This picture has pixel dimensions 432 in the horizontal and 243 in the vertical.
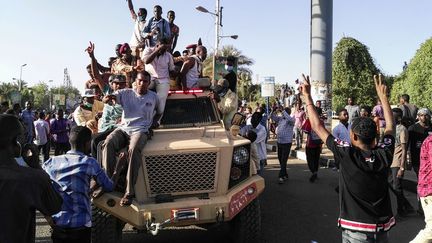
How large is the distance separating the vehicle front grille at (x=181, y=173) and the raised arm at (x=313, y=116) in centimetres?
190

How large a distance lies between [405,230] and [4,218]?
5632mm

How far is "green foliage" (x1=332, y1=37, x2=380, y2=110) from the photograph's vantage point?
2297 cm

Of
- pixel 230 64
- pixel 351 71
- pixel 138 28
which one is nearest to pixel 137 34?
pixel 138 28

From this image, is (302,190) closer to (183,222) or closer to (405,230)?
(405,230)

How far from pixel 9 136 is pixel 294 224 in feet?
16.5

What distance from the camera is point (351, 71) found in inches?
912

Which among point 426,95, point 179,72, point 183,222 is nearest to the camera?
point 183,222

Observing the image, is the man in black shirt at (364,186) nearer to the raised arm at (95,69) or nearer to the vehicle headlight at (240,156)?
the vehicle headlight at (240,156)

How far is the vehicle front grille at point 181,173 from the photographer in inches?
206

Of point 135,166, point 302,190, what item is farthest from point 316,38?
point 135,166

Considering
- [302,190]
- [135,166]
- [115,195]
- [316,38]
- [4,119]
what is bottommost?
[302,190]

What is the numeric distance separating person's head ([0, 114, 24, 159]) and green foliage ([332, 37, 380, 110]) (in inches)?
840

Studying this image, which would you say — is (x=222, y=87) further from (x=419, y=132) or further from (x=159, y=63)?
(x=419, y=132)

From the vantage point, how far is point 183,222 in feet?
16.3
